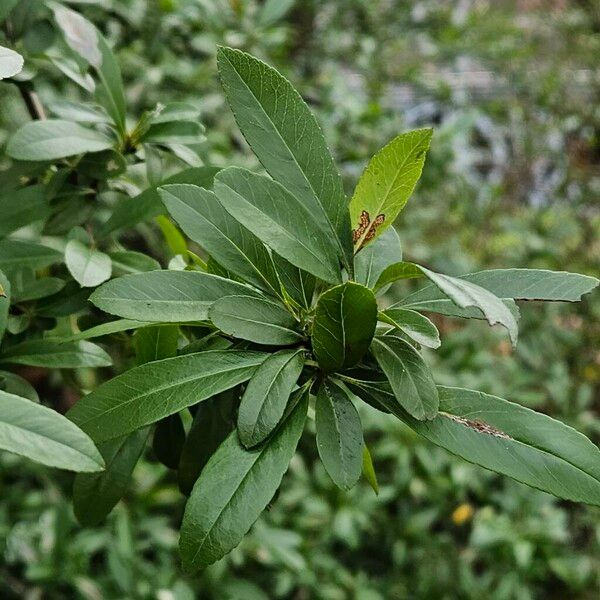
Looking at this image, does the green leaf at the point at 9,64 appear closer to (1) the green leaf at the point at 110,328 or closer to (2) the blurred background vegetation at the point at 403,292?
(1) the green leaf at the point at 110,328

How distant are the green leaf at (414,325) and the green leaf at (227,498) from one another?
112 millimetres

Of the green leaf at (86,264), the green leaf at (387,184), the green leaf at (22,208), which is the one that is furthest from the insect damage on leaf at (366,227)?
the green leaf at (22,208)

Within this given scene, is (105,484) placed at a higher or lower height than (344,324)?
lower

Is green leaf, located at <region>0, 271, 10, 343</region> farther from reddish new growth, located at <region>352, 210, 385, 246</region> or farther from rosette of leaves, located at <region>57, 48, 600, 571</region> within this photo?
reddish new growth, located at <region>352, 210, 385, 246</region>

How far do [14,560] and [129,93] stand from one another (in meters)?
1.13

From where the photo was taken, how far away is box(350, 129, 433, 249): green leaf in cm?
54

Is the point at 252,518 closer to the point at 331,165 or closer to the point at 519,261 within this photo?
the point at 331,165

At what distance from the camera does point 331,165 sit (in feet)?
1.83

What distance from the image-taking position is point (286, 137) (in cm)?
55

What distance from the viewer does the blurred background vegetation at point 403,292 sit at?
5.62ft

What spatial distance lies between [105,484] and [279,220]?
0.29 m

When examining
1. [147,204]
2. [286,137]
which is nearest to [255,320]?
[286,137]

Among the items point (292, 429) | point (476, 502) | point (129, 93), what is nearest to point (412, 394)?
point (292, 429)

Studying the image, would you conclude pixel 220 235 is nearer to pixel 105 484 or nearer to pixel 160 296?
pixel 160 296
